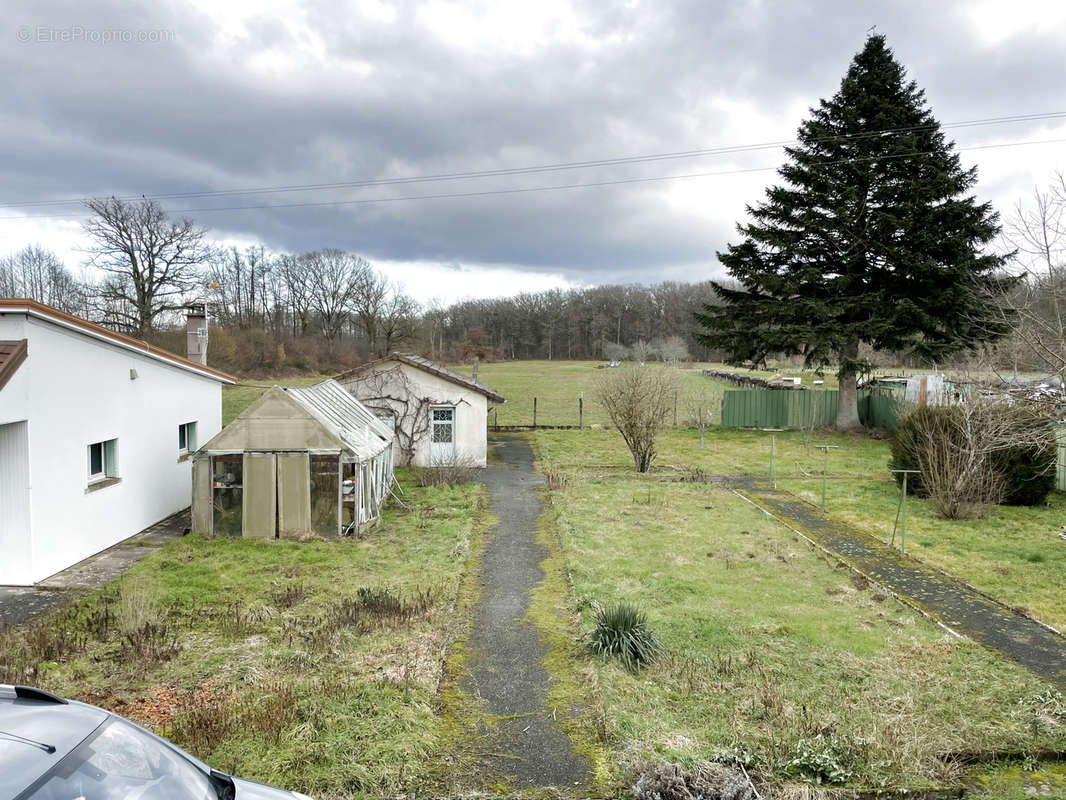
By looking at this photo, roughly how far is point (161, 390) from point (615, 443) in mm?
16952

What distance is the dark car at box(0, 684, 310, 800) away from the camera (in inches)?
100

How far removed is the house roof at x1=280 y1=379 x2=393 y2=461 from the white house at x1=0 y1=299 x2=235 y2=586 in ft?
8.94

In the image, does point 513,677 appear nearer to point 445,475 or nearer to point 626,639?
point 626,639

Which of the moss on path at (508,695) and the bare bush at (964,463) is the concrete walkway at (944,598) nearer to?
the bare bush at (964,463)

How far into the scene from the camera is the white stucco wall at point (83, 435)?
31.3 feet

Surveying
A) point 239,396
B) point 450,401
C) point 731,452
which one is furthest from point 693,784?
point 239,396

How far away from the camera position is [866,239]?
26297mm

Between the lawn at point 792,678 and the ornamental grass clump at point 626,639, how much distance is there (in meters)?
0.15

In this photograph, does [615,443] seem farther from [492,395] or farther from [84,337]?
[84,337]

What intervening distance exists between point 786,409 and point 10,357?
89.9 ft

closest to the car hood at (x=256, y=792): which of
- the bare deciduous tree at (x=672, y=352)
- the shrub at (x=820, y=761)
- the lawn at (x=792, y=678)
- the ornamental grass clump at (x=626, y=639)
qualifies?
the lawn at (x=792, y=678)

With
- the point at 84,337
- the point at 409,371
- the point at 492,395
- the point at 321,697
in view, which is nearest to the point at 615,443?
the point at 492,395

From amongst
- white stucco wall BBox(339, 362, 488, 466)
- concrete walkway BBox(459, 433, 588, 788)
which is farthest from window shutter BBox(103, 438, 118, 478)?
white stucco wall BBox(339, 362, 488, 466)

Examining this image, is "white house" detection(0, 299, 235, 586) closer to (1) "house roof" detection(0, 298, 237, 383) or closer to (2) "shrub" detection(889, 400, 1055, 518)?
(1) "house roof" detection(0, 298, 237, 383)
